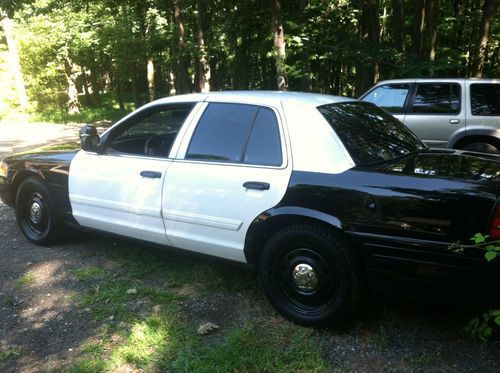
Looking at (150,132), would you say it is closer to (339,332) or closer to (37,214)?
(37,214)

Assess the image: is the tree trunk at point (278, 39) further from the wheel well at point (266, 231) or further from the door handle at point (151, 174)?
the wheel well at point (266, 231)

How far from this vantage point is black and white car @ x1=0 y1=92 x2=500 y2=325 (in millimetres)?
2916

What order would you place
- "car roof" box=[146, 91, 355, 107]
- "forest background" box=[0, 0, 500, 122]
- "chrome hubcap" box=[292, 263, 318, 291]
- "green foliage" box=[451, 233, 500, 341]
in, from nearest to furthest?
"green foliage" box=[451, 233, 500, 341]
"chrome hubcap" box=[292, 263, 318, 291]
"car roof" box=[146, 91, 355, 107]
"forest background" box=[0, 0, 500, 122]

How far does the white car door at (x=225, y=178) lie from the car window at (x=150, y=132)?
0.33 m

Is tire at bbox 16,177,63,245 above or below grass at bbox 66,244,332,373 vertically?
above

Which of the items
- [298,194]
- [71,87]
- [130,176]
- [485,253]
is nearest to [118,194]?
[130,176]

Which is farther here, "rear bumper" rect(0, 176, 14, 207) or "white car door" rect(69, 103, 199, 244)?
"rear bumper" rect(0, 176, 14, 207)

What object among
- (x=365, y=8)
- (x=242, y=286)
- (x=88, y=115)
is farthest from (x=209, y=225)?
(x=88, y=115)

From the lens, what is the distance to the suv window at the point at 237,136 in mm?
3591

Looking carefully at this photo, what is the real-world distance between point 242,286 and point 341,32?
12.6 meters

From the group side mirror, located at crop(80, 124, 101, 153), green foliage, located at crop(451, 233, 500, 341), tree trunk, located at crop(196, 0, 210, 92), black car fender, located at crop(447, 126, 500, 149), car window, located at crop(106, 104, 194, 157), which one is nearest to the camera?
green foliage, located at crop(451, 233, 500, 341)

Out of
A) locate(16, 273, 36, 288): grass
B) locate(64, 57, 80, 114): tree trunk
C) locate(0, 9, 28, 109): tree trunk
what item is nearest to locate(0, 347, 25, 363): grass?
locate(16, 273, 36, 288): grass

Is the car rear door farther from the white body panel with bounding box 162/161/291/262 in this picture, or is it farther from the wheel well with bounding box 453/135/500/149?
the white body panel with bounding box 162/161/291/262

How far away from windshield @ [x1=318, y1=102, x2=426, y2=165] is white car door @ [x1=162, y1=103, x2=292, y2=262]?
0.43m
